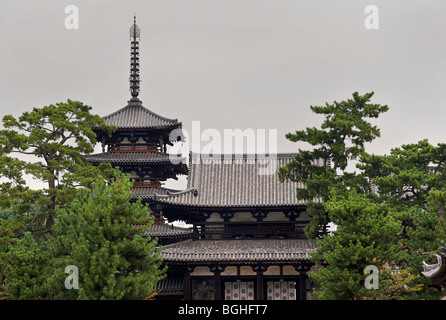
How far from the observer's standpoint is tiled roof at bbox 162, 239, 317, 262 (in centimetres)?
3431

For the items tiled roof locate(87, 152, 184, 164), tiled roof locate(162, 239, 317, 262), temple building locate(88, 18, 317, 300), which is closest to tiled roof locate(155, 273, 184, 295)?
temple building locate(88, 18, 317, 300)

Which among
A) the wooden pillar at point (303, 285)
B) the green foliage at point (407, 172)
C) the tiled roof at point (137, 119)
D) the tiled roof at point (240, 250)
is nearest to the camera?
the green foliage at point (407, 172)

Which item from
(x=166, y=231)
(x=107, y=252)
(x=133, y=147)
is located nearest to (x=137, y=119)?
(x=133, y=147)

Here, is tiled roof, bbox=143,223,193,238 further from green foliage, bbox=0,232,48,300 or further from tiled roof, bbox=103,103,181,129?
green foliage, bbox=0,232,48,300

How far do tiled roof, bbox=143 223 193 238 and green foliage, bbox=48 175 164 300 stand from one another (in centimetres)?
1162

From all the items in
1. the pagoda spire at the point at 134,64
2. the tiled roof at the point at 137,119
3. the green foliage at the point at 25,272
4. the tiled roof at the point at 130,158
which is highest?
the pagoda spire at the point at 134,64

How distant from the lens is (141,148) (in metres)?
42.4

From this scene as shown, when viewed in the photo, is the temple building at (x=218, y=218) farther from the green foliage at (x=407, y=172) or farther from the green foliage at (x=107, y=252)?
the green foliage at (x=107, y=252)

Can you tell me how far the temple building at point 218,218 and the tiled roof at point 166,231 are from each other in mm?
63

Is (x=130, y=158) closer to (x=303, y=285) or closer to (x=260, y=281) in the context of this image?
(x=260, y=281)

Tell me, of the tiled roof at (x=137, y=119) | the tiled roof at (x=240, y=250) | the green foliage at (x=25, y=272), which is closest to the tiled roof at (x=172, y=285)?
the tiled roof at (x=240, y=250)

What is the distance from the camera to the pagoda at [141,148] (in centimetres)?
4078

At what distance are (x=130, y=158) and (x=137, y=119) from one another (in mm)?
3348
